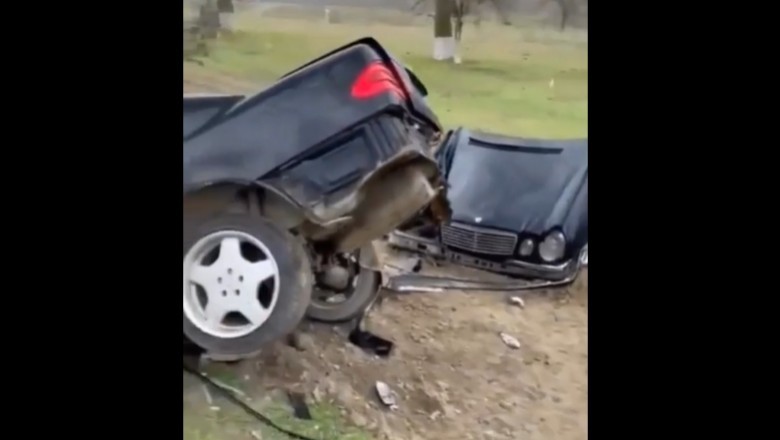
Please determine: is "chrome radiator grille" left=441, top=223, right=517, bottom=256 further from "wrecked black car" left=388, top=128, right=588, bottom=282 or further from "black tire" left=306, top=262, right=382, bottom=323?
"black tire" left=306, top=262, right=382, bottom=323

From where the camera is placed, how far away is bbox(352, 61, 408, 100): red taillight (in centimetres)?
170

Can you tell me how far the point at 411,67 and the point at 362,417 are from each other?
0.49m

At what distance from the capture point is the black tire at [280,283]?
169cm

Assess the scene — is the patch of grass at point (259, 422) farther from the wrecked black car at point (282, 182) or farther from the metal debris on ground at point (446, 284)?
the metal debris on ground at point (446, 284)

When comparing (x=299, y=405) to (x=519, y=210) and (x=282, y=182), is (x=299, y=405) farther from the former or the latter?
(x=519, y=210)

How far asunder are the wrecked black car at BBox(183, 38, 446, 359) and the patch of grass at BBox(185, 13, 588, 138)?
0.03 metres

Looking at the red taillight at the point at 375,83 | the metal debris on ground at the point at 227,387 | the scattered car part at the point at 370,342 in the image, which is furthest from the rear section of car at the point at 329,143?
the metal debris on ground at the point at 227,387

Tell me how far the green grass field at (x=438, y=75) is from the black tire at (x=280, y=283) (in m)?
0.08

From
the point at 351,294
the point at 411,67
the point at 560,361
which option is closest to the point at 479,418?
the point at 560,361

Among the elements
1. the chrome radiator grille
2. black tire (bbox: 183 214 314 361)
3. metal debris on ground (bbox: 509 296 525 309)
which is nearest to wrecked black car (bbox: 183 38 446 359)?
black tire (bbox: 183 214 314 361)

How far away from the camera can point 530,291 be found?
5.74 ft

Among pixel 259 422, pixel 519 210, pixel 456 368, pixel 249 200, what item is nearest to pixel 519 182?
pixel 519 210

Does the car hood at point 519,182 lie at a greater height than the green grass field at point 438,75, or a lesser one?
lesser
